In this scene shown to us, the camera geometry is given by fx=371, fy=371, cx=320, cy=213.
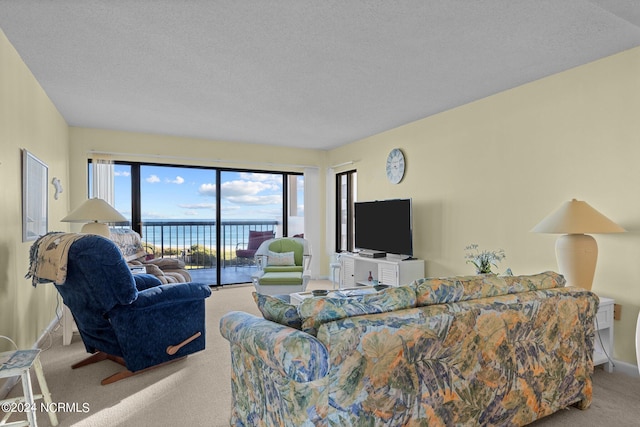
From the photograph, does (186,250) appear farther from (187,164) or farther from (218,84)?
(218,84)

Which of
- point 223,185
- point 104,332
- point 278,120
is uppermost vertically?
point 278,120

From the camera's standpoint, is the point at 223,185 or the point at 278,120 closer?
the point at 278,120

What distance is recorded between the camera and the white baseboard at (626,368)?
2.72 metres

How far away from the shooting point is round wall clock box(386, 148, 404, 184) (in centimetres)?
503

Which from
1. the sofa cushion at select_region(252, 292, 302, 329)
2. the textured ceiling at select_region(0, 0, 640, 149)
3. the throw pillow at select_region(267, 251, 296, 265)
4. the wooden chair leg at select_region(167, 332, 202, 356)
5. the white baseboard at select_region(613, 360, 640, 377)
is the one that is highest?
the textured ceiling at select_region(0, 0, 640, 149)

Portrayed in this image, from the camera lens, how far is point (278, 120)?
15.5ft

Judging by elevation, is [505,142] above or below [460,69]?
below

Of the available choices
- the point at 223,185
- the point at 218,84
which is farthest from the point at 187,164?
the point at 218,84

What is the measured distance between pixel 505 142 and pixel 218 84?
285 cm

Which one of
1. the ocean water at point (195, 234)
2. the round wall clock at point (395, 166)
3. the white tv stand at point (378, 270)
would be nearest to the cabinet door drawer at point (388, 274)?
the white tv stand at point (378, 270)

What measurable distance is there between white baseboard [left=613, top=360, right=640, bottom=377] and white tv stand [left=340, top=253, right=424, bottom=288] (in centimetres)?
203

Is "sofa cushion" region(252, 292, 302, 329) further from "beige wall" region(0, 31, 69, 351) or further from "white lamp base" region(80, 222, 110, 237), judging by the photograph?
"white lamp base" region(80, 222, 110, 237)

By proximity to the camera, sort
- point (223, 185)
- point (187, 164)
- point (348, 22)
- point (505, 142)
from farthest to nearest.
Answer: point (223, 185), point (187, 164), point (505, 142), point (348, 22)

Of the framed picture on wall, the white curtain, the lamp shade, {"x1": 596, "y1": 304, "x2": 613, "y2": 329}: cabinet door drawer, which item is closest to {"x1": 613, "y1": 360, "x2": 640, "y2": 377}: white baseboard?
{"x1": 596, "y1": 304, "x2": 613, "y2": 329}: cabinet door drawer
